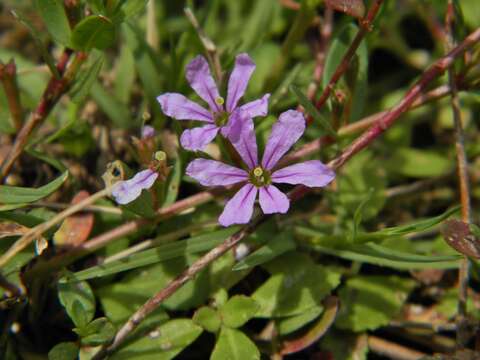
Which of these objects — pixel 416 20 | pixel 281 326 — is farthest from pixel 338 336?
pixel 416 20

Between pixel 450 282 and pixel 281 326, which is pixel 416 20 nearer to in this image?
pixel 450 282

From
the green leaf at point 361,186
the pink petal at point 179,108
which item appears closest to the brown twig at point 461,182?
the green leaf at point 361,186

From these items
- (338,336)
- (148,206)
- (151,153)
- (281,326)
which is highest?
(151,153)

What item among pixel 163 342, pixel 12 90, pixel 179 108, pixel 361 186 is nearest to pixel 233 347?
pixel 163 342

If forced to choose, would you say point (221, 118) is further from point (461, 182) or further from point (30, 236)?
point (461, 182)

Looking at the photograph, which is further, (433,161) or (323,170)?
(433,161)

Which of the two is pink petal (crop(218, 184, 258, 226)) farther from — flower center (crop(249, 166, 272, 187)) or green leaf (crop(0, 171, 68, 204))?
green leaf (crop(0, 171, 68, 204))
